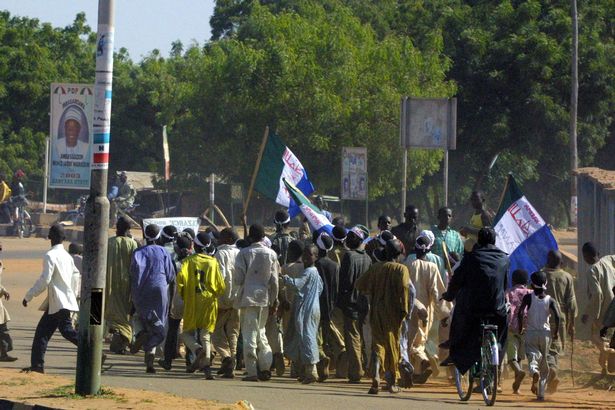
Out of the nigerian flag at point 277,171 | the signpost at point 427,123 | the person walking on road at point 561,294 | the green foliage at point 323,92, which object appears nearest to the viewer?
the person walking on road at point 561,294

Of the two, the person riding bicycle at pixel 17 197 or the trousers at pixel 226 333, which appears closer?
the trousers at pixel 226 333

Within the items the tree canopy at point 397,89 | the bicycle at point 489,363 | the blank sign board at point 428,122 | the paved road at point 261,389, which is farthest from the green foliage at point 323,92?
the bicycle at point 489,363

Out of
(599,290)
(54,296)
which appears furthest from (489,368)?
(54,296)

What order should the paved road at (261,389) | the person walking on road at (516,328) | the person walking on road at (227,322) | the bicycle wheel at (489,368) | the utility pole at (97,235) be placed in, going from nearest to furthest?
the utility pole at (97,235), the bicycle wheel at (489,368), the paved road at (261,389), the person walking on road at (516,328), the person walking on road at (227,322)

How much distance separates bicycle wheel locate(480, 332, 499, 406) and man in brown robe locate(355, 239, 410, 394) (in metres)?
1.26

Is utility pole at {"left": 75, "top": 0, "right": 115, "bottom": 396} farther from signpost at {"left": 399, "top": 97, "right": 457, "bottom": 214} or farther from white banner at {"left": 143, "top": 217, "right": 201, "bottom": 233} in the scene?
signpost at {"left": 399, "top": 97, "right": 457, "bottom": 214}

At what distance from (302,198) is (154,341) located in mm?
4076

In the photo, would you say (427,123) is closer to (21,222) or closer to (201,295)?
(201,295)

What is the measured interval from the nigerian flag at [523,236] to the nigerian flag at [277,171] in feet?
14.7

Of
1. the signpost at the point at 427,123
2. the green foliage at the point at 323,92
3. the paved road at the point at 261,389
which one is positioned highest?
the green foliage at the point at 323,92

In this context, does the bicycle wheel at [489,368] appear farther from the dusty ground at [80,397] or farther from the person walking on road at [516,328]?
the dusty ground at [80,397]

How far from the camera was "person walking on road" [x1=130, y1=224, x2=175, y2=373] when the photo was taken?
557 inches

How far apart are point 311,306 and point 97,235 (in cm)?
336

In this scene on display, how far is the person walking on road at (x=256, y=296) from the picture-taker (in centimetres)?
1400
